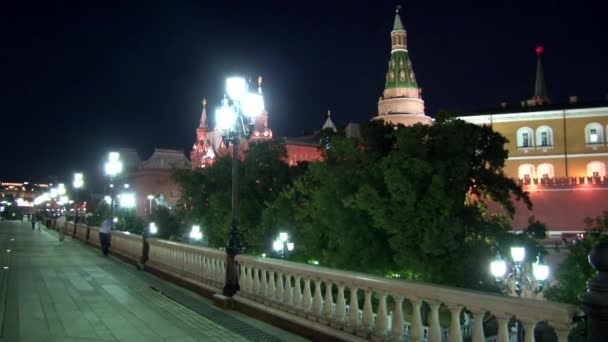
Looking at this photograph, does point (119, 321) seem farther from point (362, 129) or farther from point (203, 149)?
point (203, 149)

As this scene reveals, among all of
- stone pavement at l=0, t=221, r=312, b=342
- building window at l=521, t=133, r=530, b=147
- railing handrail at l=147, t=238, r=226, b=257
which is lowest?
stone pavement at l=0, t=221, r=312, b=342

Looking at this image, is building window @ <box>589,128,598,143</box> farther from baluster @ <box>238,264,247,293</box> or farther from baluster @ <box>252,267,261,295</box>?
baluster @ <box>252,267,261,295</box>

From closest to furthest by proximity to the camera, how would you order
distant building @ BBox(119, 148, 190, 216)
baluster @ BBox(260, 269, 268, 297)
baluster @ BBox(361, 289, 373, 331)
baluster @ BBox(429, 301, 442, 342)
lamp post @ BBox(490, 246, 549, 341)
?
1. baluster @ BBox(429, 301, 442, 342)
2. baluster @ BBox(361, 289, 373, 331)
3. baluster @ BBox(260, 269, 268, 297)
4. lamp post @ BBox(490, 246, 549, 341)
5. distant building @ BBox(119, 148, 190, 216)

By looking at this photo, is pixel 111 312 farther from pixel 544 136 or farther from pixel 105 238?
pixel 544 136

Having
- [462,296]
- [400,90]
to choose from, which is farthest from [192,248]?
[400,90]

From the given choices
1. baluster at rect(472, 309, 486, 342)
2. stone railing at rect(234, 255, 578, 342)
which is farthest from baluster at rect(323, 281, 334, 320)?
baluster at rect(472, 309, 486, 342)

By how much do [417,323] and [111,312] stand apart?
20.6 ft

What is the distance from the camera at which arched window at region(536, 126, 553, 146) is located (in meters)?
69.7

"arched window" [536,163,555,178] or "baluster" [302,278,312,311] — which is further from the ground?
"arched window" [536,163,555,178]

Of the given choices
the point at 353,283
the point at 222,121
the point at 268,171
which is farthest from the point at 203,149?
the point at 353,283

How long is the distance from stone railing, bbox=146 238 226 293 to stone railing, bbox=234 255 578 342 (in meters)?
1.19

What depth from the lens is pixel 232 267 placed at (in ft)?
40.0

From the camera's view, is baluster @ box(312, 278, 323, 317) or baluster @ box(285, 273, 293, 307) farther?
baluster @ box(285, 273, 293, 307)

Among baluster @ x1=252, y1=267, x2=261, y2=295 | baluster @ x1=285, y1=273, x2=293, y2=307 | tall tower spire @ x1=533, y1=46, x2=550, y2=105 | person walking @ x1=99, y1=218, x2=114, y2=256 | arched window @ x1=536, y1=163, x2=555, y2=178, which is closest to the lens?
baluster @ x1=285, y1=273, x2=293, y2=307
